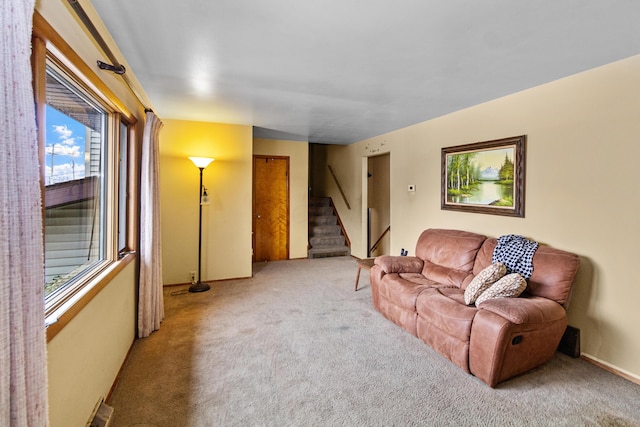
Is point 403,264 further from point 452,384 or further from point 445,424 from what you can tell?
point 445,424

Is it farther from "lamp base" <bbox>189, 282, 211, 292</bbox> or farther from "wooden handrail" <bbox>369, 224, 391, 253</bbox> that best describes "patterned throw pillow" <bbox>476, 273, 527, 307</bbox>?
"wooden handrail" <bbox>369, 224, 391, 253</bbox>

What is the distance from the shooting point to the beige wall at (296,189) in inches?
238

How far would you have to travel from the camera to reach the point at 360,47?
7.08 feet

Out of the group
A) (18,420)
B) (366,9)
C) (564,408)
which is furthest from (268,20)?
(564,408)

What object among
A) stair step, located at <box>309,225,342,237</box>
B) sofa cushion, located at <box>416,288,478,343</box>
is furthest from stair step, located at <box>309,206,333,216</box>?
sofa cushion, located at <box>416,288,478,343</box>

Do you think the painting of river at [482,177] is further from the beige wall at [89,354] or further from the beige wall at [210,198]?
the beige wall at [89,354]

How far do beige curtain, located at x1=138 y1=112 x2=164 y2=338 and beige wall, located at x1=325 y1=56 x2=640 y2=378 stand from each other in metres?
3.49

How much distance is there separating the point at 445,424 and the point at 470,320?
30.6 inches

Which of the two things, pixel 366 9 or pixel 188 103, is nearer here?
pixel 366 9

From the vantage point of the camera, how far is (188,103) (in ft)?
11.8

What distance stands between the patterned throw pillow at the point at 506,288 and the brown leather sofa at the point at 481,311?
7 centimetres

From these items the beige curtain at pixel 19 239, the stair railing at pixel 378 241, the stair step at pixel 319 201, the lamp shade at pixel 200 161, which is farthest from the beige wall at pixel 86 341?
the stair step at pixel 319 201

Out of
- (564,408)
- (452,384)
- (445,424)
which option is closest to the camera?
(445,424)

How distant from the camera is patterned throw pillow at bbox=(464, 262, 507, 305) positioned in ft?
8.37
